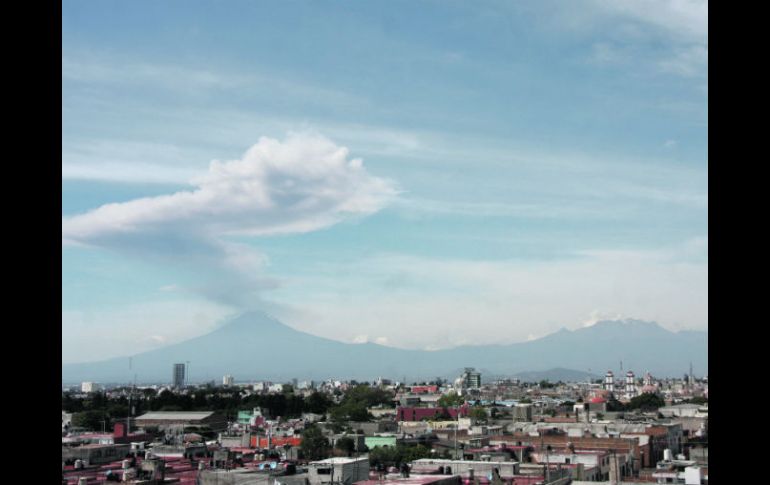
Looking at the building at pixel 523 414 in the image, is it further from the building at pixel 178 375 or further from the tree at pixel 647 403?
the building at pixel 178 375

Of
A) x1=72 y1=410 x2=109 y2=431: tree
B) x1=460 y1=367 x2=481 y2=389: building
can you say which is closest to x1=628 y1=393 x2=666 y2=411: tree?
x1=72 y1=410 x2=109 y2=431: tree

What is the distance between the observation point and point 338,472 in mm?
8625

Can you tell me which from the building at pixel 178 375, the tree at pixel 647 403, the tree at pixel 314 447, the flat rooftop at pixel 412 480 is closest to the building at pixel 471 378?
the building at pixel 178 375

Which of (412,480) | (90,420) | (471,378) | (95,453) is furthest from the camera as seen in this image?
(471,378)

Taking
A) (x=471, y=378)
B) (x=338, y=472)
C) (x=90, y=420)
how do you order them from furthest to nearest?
(x=471, y=378)
(x=90, y=420)
(x=338, y=472)

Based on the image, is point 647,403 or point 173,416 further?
point 647,403

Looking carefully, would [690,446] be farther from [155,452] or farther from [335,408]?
[335,408]

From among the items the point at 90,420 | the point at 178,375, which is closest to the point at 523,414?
the point at 90,420

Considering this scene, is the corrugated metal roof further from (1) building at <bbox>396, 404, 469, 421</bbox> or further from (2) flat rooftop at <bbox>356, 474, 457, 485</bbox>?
(2) flat rooftop at <bbox>356, 474, 457, 485</bbox>

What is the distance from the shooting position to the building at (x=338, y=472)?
336 inches

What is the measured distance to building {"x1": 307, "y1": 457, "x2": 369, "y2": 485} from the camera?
8542 mm

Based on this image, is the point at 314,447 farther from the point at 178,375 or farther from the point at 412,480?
the point at 178,375
